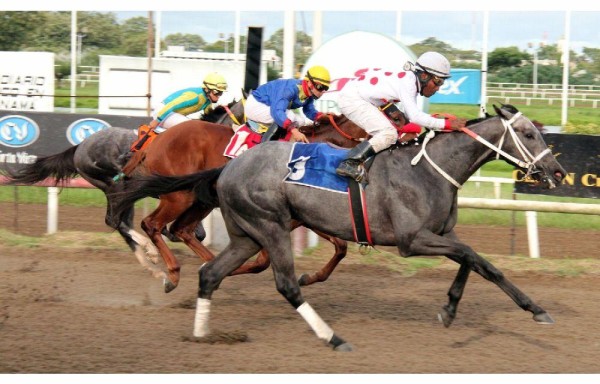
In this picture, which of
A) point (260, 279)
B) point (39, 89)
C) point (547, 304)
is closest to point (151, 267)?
point (260, 279)

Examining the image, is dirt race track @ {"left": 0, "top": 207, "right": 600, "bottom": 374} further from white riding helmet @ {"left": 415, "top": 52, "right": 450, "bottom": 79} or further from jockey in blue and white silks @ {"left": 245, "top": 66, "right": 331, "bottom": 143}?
white riding helmet @ {"left": 415, "top": 52, "right": 450, "bottom": 79}

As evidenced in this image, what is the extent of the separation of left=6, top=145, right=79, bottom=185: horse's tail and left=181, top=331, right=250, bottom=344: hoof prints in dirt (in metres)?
3.58

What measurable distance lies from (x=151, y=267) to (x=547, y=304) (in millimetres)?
3341

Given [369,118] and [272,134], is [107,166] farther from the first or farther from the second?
[369,118]

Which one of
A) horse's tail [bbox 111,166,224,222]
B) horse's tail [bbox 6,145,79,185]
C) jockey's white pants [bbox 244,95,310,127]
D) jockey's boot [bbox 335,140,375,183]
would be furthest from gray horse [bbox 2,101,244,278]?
jockey's boot [bbox 335,140,375,183]

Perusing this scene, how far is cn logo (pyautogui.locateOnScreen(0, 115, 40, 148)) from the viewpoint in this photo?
10.2 meters

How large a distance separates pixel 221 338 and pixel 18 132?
5371 mm

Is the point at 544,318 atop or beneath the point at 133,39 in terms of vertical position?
beneath

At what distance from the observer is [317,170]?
598 centimetres

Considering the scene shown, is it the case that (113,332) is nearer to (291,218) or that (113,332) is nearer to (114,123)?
(291,218)

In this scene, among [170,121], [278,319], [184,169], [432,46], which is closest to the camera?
[278,319]

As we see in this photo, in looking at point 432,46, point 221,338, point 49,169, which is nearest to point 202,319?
point 221,338

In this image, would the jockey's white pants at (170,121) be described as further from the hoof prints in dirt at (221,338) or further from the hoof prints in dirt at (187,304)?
the hoof prints in dirt at (221,338)

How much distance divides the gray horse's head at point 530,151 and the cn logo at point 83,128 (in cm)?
541
